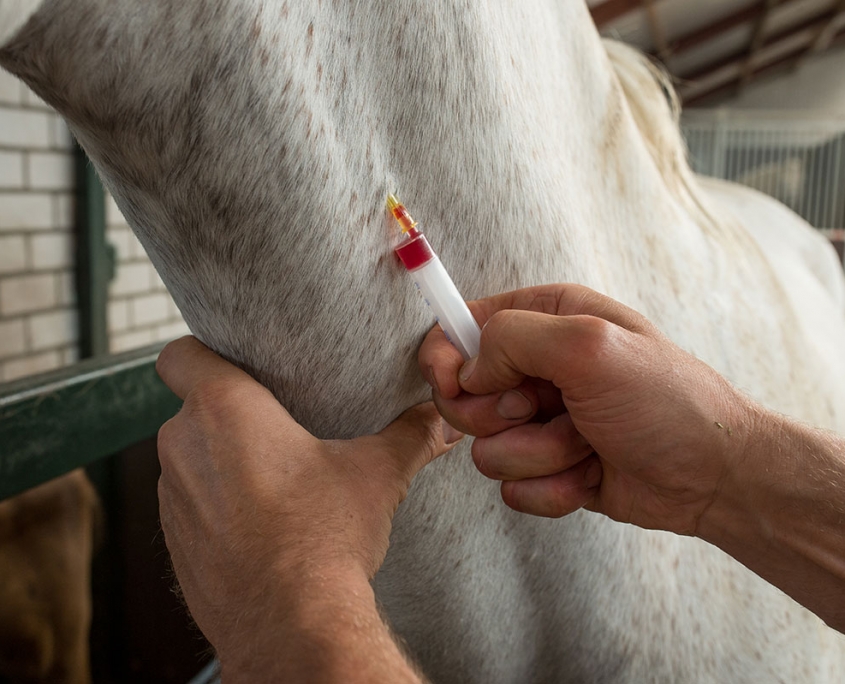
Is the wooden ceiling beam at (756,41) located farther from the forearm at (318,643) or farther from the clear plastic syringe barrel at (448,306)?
the forearm at (318,643)

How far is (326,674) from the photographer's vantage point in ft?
1.07

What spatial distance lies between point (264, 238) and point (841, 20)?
949 cm

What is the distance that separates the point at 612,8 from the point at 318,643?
4.51 meters

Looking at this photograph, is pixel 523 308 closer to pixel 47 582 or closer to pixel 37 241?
pixel 47 582

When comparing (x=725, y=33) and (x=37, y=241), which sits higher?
(x=37, y=241)

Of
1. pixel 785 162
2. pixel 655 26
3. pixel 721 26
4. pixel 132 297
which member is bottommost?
pixel 785 162

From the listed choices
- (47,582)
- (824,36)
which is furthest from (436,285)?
(824,36)

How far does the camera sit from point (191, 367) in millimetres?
452

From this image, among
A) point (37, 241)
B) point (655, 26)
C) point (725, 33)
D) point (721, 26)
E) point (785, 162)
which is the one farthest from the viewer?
point (725, 33)

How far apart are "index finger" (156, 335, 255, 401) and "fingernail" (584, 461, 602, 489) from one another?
259mm

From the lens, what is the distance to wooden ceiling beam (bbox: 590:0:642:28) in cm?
412

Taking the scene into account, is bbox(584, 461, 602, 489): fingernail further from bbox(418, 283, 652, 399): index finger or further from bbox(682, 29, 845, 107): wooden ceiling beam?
bbox(682, 29, 845, 107): wooden ceiling beam

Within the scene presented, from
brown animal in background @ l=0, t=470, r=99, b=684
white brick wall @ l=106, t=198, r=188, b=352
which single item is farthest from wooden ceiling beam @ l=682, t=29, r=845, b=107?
brown animal in background @ l=0, t=470, r=99, b=684

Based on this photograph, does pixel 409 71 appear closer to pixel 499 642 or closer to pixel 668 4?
pixel 499 642
